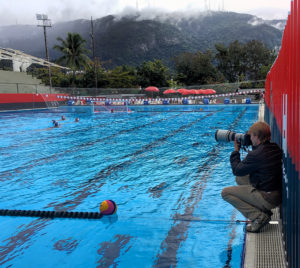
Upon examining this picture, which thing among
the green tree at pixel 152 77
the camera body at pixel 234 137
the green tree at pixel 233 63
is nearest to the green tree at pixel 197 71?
the green tree at pixel 152 77

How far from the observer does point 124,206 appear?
4.51 m

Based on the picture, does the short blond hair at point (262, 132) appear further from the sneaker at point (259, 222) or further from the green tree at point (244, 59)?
the green tree at point (244, 59)

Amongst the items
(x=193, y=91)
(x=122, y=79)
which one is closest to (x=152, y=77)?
(x=122, y=79)

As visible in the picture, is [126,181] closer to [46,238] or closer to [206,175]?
[206,175]

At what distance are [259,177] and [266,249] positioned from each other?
0.65m

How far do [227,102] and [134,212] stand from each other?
2760cm

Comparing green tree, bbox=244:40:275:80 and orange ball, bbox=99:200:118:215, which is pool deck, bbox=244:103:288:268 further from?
green tree, bbox=244:40:275:80

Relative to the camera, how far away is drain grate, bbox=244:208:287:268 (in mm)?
2730

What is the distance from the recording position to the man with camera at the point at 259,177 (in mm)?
2938

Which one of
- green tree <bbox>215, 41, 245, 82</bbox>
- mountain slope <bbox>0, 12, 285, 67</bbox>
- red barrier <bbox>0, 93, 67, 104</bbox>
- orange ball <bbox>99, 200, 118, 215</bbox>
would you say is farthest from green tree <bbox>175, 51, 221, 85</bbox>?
mountain slope <bbox>0, 12, 285, 67</bbox>

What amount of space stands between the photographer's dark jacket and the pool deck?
1.64 ft

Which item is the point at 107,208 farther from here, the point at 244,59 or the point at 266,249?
the point at 244,59

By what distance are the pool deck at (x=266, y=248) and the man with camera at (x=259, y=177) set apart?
11 centimetres

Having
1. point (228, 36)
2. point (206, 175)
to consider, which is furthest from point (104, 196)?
point (228, 36)
